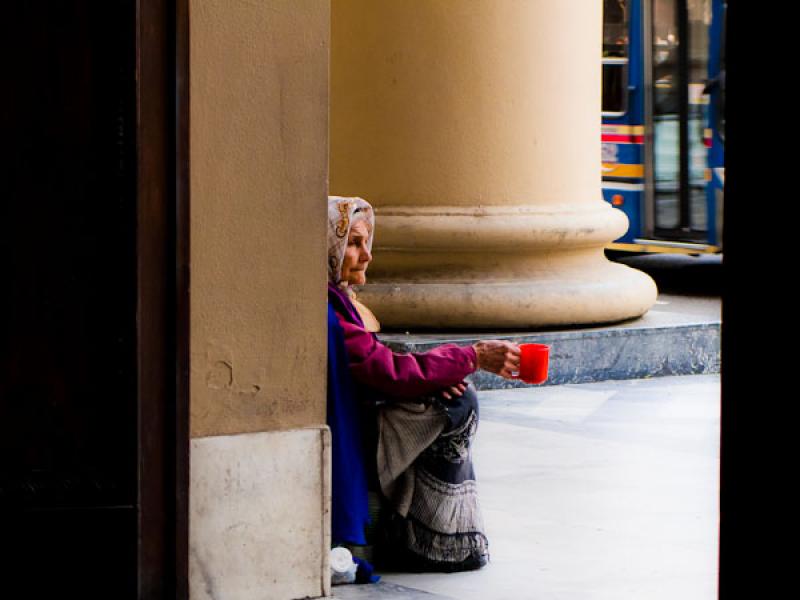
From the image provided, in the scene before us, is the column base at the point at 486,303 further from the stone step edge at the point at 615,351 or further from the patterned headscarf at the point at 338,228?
the patterned headscarf at the point at 338,228

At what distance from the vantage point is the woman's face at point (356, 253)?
17.3 feet

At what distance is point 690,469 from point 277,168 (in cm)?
307

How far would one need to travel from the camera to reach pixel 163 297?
4.42m

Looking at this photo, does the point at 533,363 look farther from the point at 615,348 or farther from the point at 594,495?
the point at 615,348

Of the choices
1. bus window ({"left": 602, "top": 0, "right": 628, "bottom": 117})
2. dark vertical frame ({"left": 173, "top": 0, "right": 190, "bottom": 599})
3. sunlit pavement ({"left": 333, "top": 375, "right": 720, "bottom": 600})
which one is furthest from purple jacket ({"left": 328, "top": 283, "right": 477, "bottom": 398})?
bus window ({"left": 602, "top": 0, "right": 628, "bottom": 117})

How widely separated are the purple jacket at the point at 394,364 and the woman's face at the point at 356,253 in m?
0.09

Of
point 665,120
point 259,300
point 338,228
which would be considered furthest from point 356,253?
point 665,120

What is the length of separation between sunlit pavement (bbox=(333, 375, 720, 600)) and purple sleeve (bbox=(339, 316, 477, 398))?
0.59 meters

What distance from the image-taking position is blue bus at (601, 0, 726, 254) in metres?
14.1

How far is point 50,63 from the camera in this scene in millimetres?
4152

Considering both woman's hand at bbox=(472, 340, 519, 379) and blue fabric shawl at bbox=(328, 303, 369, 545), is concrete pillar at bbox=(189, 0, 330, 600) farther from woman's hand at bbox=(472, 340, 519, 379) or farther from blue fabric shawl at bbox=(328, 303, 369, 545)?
woman's hand at bbox=(472, 340, 519, 379)

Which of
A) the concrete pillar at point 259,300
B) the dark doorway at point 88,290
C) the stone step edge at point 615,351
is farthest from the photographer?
the stone step edge at point 615,351

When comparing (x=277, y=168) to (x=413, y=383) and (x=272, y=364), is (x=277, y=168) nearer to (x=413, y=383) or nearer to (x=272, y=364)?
(x=272, y=364)

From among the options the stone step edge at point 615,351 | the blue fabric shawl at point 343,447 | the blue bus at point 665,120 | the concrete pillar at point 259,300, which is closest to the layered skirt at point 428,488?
the blue fabric shawl at point 343,447
